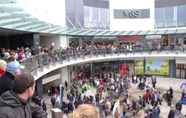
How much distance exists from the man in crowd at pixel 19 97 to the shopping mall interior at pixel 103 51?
12343mm

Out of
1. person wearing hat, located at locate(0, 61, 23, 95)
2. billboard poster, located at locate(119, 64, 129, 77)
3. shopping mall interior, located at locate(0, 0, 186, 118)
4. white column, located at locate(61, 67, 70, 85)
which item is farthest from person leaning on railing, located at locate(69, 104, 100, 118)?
billboard poster, located at locate(119, 64, 129, 77)

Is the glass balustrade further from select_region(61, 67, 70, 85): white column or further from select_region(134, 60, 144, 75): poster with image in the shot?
select_region(61, 67, 70, 85): white column

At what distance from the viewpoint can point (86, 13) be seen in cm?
4622

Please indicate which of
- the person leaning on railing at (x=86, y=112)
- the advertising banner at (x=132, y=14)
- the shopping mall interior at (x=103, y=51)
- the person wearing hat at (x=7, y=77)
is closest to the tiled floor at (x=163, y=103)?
the shopping mall interior at (x=103, y=51)

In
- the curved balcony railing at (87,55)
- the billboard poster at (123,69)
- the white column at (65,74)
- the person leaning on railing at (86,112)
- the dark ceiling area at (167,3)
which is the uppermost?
the dark ceiling area at (167,3)

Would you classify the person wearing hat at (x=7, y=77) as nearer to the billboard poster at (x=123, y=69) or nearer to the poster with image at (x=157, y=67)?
the billboard poster at (x=123, y=69)

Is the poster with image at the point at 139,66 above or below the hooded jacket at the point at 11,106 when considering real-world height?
below

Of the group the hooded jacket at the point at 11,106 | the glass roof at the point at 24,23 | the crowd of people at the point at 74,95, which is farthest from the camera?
the glass roof at the point at 24,23

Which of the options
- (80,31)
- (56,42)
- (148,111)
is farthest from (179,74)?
(148,111)

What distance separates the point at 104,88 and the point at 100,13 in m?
22.3

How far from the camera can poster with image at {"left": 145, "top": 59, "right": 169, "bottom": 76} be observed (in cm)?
4181

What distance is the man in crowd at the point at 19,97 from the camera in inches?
131

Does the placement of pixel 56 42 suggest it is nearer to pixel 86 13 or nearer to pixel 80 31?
pixel 80 31

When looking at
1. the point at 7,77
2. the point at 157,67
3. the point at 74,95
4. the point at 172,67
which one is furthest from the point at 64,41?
the point at 7,77
